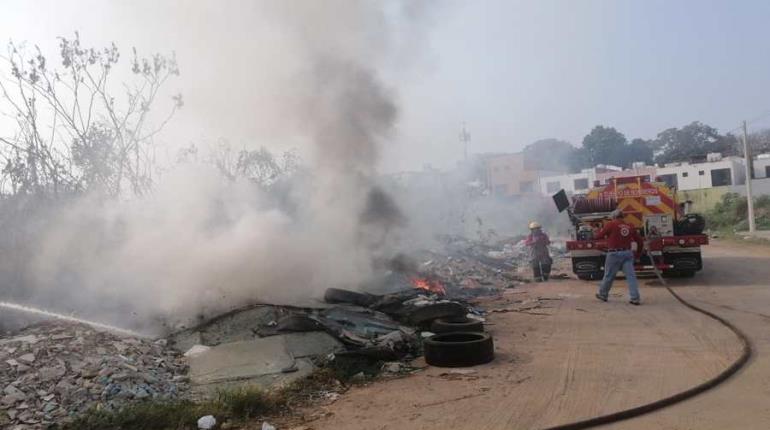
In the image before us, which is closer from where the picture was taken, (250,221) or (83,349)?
(83,349)

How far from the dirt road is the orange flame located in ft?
7.33

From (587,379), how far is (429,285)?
19.8 feet

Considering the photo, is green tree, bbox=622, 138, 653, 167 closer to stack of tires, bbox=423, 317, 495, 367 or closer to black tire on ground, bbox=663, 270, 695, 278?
black tire on ground, bbox=663, 270, 695, 278

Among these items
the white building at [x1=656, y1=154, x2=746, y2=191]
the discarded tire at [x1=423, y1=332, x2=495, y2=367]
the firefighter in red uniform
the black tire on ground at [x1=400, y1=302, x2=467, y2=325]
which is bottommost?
the discarded tire at [x1=423, y1=332, x2=495, y2=367]

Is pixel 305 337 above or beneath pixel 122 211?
beneath

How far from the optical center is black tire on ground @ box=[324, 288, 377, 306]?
8664 mm

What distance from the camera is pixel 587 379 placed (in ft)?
17.3

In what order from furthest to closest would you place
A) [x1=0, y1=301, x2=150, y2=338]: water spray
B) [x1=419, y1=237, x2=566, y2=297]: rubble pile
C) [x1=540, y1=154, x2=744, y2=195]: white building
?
[x1=540, y1=154, x2=744, y2=195]: white building
[x1=419, y1=237, x2=566, y2=297]: rubble pile
[x1=0, y1=301, x2=150, y2=338]: water spray

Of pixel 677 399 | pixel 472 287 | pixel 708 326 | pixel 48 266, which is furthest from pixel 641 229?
pixel 48 266

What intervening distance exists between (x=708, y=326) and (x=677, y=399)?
3295 mm

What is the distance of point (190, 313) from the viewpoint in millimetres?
8008

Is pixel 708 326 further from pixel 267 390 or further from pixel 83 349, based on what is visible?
pixel 83 349

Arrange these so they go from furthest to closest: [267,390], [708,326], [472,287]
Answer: [472,287], [708,326], [267,390]

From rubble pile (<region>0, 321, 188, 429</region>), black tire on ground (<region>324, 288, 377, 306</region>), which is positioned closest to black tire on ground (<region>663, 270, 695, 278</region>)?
black tire on ground (<region>324, 288, 377, 306</region>)
